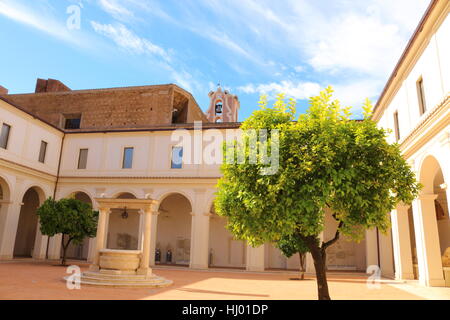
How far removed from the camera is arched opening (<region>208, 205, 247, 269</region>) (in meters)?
26.5

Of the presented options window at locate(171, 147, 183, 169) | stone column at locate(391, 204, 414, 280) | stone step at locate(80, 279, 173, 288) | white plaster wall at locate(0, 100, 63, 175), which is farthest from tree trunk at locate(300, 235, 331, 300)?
white plaster wall at locate(0, 100, 63, 175)

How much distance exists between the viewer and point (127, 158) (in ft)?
83.5

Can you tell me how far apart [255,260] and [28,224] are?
724 inches

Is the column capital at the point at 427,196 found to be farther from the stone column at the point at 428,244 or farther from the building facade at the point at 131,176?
the building facade at the point at 131,176

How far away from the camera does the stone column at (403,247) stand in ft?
54.0

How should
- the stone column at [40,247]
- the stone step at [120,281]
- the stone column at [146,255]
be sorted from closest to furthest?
the stone step at [120,281] < the stone column at [146,255] < the stone column at [40,247]

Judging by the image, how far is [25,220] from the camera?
2795cm

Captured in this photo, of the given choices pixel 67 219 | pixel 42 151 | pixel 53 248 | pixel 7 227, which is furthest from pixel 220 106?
pixel 7 227

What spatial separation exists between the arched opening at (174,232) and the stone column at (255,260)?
6678 mm

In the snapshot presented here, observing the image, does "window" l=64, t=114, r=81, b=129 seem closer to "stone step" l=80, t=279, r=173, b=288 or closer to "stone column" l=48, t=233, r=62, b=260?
"stone column" l=48, t=233, r=62, b=260

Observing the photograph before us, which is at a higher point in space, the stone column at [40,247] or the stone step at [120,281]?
the stone column at [40,247]

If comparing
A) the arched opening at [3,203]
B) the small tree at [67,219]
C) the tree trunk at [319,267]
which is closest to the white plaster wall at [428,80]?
the tree trunk at [319,267]

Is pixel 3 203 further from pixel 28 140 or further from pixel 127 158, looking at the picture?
pixel 127 158
